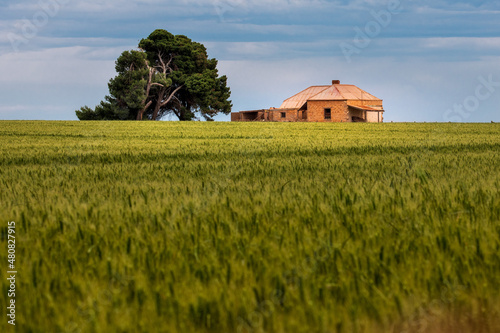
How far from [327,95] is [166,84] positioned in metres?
20.0

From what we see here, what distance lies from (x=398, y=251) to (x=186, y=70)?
52.7 m

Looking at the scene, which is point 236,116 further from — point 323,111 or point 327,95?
point 323,111

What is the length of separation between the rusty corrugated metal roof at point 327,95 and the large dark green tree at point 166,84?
1039cm

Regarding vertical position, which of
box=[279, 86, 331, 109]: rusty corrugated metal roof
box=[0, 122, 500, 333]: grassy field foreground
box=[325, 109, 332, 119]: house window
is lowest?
box=[0, 122, 500, 333]: grassy field foreground

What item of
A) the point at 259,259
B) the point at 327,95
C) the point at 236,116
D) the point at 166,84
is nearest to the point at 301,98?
the point at 327,95

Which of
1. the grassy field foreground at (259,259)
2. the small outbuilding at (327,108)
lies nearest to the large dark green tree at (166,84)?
the small outbuilding at (327,108)

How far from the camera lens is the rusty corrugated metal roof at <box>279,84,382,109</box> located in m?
59.7

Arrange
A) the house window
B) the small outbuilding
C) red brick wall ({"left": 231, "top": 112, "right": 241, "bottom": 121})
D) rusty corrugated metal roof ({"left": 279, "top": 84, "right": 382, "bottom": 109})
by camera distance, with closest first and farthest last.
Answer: the small outbuilding < the house window < rusty corrugated metal roof ({"left": 279, "top": 84, "right": 382, "bottom": 109}) < red brick wall ({"left": 231, "top": 112, "right": 241, "bottom": 121})

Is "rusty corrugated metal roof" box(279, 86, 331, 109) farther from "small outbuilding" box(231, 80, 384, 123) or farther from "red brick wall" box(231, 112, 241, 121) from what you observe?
"red brick wall" box(231, 112, 241, 121)

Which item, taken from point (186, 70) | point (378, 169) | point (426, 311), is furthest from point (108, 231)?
point (186, 70)

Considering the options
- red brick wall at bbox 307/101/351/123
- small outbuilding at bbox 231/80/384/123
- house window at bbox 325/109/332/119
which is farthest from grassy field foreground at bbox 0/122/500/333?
house window at bbox 325/109/332/119

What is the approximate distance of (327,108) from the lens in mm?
57906

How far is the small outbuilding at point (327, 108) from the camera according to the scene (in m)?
57.5

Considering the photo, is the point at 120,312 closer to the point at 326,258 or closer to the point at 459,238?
the point at 326,258
